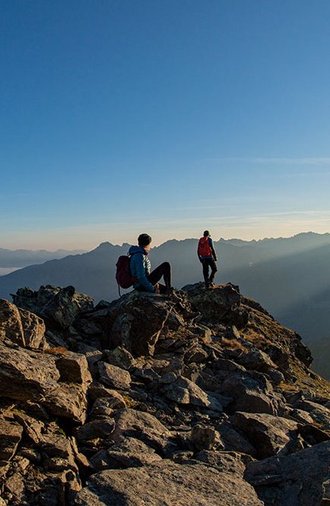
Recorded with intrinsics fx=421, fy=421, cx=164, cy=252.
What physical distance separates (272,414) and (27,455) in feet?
35.4

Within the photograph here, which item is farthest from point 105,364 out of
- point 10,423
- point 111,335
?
point 10,423

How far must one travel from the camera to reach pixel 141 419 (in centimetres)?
1348

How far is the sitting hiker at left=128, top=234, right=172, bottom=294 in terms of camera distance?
20.0 m

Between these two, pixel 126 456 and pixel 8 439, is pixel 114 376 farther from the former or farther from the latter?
pixel 8 439

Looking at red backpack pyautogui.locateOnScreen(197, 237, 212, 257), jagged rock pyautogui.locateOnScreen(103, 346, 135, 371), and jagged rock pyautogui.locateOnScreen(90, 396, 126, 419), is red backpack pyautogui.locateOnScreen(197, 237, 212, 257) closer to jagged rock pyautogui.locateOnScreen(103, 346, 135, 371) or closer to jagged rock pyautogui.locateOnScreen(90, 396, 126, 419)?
jagged rock pyautogui.locateOnScreen(103, 346, 135, 371)

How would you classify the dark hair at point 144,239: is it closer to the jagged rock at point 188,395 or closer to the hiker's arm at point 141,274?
the hiker's arm at point 141,274

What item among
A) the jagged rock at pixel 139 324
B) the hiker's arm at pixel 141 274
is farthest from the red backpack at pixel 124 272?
the jagged rock at pixel 139 324

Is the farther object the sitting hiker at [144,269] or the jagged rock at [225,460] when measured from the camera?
the sitting hiker at [144,269]

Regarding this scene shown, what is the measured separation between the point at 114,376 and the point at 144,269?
5.77 m

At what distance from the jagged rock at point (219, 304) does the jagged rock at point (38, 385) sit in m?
22.6

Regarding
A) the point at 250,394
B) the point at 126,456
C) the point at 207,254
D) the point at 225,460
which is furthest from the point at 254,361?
the point at 126,456

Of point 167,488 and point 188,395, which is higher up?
point 167,488

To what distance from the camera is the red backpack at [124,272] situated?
2056 centimetres

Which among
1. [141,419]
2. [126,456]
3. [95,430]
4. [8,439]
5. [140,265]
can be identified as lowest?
[141,419]
